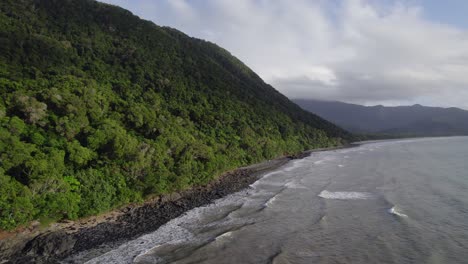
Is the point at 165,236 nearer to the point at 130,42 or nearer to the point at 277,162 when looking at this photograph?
the point at 277,162

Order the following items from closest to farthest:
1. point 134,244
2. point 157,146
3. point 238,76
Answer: point 134,244
point 157,146
point 238,76

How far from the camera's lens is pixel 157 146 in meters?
43.3

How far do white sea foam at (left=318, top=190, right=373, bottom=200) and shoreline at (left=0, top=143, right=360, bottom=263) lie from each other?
12353 millimetres

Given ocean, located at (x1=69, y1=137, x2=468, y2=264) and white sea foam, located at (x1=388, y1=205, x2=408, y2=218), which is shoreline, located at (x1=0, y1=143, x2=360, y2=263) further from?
white sea foam, located at (x1=388, y1=205, x2=408, y2=218)

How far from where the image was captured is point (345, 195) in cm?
3941

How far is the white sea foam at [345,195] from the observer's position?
1494 inches

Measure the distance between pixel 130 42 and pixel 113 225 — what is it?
67.7 m

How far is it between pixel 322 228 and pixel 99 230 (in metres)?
19.0

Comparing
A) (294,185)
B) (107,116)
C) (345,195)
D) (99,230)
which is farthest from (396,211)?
(107,116)

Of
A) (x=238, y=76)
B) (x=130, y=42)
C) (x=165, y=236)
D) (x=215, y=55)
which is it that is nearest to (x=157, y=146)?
(x=165, y=236)

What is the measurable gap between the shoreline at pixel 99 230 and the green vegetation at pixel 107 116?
3.80 ft

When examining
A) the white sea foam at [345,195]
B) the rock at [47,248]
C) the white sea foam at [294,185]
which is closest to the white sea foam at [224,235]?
the rock at [47,248]

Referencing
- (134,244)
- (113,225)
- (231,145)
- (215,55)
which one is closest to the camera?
(134,244)

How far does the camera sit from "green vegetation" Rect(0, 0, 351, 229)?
29.5m
